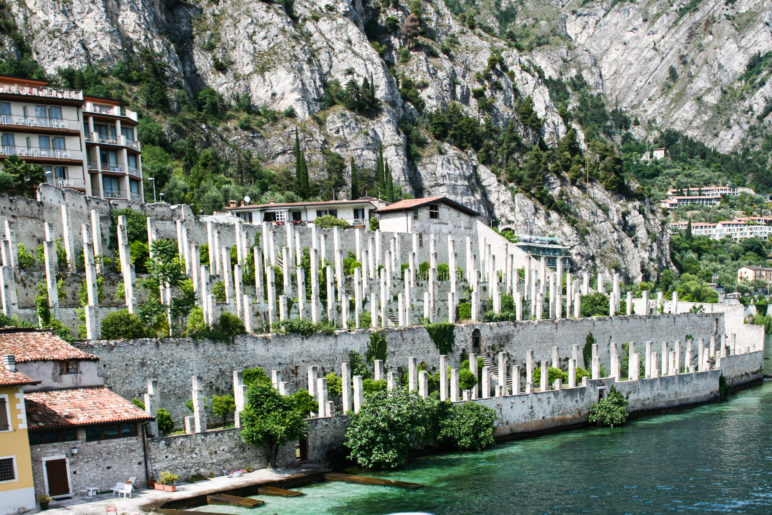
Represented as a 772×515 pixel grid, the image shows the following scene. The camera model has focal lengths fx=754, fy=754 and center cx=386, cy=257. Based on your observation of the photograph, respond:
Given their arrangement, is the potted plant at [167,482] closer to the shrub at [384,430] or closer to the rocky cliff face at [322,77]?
the shrub at [384,430]

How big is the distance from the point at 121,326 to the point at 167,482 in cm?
983

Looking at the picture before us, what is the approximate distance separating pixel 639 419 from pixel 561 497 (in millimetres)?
21397

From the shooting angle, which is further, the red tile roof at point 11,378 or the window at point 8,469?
the window at point 8,469

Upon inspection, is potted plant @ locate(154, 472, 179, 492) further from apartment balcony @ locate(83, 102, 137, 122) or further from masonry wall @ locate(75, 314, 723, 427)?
apartment balcony @ locate(83, 102, 137, 122)

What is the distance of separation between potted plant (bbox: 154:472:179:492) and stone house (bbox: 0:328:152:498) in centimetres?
77

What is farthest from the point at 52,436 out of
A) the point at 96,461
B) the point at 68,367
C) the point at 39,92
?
the point at 39,92

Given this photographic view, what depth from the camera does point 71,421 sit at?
31484mm

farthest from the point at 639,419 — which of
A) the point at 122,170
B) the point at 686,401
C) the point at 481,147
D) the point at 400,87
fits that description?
the point at 400,87

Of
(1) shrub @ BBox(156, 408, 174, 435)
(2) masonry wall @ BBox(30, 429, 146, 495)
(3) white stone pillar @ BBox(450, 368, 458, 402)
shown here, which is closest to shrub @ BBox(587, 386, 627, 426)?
(3) white stone pillar @ BBox(450, 368, 458, 402)

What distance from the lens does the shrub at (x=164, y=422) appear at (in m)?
36.3

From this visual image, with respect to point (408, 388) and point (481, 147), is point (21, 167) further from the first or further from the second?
point (481, 147)

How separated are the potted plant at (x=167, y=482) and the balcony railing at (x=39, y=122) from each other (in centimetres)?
3335

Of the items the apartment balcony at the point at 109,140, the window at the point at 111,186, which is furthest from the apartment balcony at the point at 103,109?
the window at the point at 111,186

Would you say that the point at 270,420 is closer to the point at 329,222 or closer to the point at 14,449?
the point at 14,449
